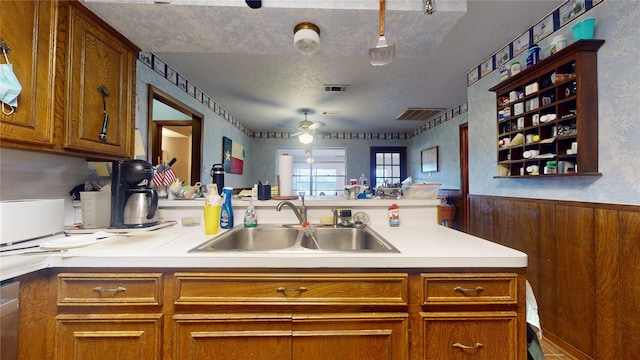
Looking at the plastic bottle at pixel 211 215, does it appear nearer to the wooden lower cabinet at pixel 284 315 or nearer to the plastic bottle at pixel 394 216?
the wooden lower cabinet at pixel 284 315

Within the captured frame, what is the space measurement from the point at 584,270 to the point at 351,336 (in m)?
1.74

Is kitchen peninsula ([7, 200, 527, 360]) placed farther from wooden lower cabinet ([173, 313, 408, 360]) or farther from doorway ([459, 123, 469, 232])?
doorway ([459, 123, 469, 232])

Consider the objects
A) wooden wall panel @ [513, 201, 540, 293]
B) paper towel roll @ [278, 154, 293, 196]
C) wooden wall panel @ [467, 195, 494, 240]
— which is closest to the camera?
paper towel roll @ [278, 154, 293, 196]

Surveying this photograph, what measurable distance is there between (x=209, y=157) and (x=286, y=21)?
2.72 metres

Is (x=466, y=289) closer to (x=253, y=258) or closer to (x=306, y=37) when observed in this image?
(x=253, y=258)

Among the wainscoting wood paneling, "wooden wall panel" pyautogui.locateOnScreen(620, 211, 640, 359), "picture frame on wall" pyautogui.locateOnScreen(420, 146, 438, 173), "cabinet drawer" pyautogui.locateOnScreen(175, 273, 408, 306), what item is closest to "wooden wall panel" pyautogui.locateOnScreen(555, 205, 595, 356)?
the wainscoting wood paneling

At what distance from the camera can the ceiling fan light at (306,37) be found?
1252 millimetres

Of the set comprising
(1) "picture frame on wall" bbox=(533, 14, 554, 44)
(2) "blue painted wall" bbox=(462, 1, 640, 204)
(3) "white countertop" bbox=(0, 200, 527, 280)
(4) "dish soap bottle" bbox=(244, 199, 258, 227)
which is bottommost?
(3) "white countertop" bbox=(0, 200, 527, 280)

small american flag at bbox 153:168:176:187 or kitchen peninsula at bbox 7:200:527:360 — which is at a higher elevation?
small american flag at bbox 153:168:176:187

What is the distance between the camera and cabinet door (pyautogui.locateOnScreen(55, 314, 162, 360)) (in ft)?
2.85

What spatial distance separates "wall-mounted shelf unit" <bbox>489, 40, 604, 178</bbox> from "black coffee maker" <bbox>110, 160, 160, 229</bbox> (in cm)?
256

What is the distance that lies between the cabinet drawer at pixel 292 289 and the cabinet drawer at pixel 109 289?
94 mm

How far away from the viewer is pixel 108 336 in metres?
0.88

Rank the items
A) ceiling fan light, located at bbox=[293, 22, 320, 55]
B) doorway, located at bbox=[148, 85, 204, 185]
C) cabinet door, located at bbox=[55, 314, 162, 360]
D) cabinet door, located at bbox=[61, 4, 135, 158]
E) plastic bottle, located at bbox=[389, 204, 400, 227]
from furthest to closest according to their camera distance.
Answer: doorway, located at bbox=[148, 85, 204, 185] → plastic bottle, located at bbox=[389, 204, 400, 227] → ceiling fan light, located at bbox=[293, 22, 320, 55] → cabinet door, located at bbox=[61, 4, 135, 158] → cabinet door, located at bbox=[55, 314, 162, 360]
